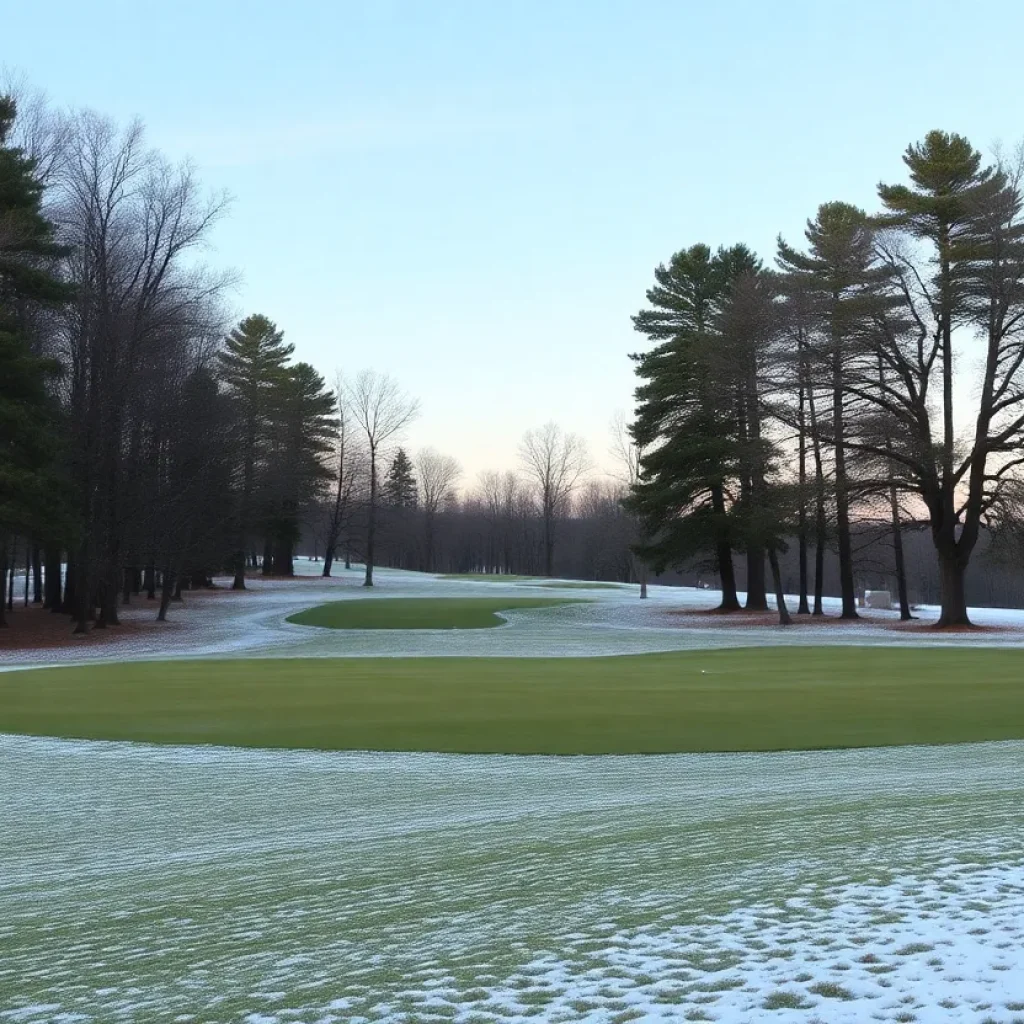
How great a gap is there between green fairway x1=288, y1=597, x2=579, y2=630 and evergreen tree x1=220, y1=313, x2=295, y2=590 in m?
11.2

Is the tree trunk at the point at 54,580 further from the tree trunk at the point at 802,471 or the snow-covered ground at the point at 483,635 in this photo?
the tree trunk at the point at 802,471

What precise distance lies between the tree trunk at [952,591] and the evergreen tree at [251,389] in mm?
31872

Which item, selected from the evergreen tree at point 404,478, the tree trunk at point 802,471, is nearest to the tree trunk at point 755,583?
the tree trunk at point 802,471

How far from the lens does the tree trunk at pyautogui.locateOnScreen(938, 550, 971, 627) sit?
38469mm

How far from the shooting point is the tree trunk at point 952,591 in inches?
1515

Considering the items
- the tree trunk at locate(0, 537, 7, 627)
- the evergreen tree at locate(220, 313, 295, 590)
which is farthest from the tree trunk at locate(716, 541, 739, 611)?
the tree trunk at locate(0, 537, 7, 627)

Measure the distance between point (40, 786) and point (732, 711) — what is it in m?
8.65

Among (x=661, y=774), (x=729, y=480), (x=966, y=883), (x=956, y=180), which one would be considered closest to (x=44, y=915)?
(x=966, y=883)

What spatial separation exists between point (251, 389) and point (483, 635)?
37830 millimetres

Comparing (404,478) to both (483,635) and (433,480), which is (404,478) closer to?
(433,480)

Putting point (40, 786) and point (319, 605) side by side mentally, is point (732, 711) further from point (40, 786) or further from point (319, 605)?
point (319, 605)

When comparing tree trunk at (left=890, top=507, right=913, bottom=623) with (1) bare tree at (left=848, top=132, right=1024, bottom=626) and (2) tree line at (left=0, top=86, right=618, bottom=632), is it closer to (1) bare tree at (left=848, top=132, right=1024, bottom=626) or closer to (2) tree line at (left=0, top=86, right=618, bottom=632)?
(1) bare tree at (left=848, top=132, right=1024, bottom=626)

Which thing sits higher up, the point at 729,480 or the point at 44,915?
the point at 729,480

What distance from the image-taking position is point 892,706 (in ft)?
51.0
